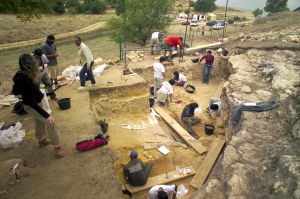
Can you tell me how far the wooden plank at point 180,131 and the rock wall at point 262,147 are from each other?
3.10 feet

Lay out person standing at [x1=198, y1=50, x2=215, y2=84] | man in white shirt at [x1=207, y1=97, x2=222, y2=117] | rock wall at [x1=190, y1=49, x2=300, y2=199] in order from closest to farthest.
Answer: rock wall at [x1=190, y1=49, x2=300, y2=199]
man in white shirt at [x1=207, y1=97, x2=222, y2=117]
person standing at [x1=198, y1=50, x2=215, y2=84]

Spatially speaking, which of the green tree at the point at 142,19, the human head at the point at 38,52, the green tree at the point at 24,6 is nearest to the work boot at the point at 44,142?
the human head at the point at 38,52

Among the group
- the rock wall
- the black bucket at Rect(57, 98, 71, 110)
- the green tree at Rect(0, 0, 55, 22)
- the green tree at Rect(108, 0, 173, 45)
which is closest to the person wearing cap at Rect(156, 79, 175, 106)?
the rock wall

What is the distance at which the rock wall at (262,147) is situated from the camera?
94.3 inches

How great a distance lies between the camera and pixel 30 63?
260 cm

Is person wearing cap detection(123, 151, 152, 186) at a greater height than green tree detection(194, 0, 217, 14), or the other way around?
green tree detection(194, 0, 217, 14)

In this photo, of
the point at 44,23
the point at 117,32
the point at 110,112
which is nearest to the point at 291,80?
the point at 110,112

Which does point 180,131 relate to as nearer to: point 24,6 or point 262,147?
point 262,147

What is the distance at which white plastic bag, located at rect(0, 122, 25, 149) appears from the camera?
3.26 metres

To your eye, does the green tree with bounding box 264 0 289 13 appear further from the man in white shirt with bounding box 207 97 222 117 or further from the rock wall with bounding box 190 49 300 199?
the man in white shirt with bounding box 207 97 222 117

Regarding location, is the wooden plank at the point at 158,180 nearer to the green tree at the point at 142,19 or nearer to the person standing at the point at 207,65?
the person standing at the point at 207,65

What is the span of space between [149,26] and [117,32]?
9.92 ft

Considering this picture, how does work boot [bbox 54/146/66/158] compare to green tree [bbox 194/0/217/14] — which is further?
green tree [bbox 194/0/217/14]

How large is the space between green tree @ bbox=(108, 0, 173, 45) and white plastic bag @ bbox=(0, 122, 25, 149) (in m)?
11.6
